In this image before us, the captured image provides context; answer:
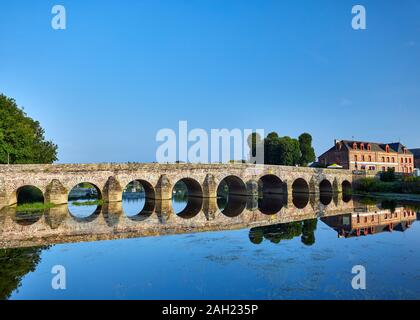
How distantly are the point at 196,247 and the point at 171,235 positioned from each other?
3194 millimetres

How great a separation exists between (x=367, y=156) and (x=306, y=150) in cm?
1173

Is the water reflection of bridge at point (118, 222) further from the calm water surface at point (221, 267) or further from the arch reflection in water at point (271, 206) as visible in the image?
the calm water surface at point (221, 267)

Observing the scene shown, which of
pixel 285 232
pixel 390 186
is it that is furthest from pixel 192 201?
pixel 390 186

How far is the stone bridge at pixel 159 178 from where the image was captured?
28770 mm

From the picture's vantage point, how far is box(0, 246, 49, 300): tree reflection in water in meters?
10.4

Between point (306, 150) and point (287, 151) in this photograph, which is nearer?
point (287, 151)

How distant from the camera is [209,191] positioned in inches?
1475

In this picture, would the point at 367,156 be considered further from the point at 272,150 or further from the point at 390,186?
the point at 390,186

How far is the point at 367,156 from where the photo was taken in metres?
64.3

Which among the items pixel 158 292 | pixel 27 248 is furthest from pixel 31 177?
pixel 158 292

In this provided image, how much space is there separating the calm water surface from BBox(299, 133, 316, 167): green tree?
4725 centimetres

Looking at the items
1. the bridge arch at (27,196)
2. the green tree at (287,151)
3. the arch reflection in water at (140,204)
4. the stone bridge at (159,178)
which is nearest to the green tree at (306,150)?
the green tree at (287,151)

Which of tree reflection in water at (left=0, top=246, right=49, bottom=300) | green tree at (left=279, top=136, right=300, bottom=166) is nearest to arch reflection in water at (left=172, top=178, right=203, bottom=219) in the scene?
tree reflection in water at (left=0, top=246, right=49, bottom=300)
